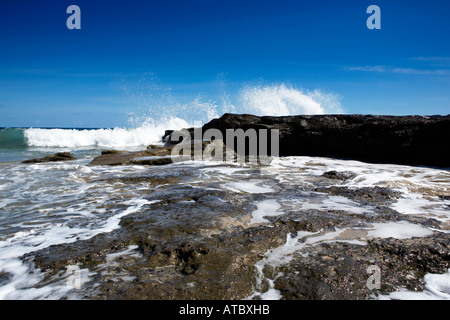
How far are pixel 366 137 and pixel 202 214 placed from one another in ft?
20.1

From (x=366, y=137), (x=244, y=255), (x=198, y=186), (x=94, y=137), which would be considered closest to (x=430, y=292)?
(x=244, y=255)

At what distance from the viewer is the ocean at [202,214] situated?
172 cm

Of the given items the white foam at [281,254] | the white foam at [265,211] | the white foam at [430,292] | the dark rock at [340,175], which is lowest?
the white foam at [430,292]

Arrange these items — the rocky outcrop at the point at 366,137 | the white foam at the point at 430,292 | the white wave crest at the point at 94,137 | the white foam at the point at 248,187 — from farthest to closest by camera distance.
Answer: the white wave crest at the point at 94,137 → the rocky outcrop at the point at 366,137 → the white foam at the point at 248,187 → the white foam at the point at 430,292

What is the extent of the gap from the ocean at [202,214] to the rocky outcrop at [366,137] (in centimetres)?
91

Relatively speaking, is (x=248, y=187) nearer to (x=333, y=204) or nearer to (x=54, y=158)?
(x=333, y=204)

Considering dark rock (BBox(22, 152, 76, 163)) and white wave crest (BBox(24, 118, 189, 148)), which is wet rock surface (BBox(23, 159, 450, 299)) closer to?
dark rock (BBox(22, 152, 76, 163))

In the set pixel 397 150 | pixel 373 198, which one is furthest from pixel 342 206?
pixel 397 150

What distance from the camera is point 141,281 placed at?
1.67 metres

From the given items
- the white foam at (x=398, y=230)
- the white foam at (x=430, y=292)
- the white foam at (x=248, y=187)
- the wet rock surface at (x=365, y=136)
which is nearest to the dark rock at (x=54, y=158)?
the wet rock surface at (x=365, y=136)

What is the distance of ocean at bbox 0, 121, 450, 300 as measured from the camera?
1722 millimetres

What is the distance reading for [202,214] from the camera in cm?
290

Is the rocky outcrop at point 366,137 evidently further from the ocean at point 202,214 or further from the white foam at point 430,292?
the white foam at point 430,292
